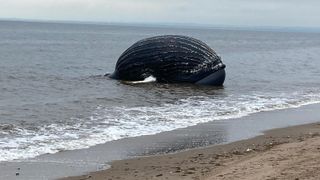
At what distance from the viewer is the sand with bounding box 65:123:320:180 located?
785 centimetres

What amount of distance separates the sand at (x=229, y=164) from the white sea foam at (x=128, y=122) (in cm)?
196

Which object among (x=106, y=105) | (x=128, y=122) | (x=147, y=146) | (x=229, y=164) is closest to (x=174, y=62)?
(x=106, y=105)

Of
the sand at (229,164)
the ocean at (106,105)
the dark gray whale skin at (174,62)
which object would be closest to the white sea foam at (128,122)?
the ocean at (106,105)

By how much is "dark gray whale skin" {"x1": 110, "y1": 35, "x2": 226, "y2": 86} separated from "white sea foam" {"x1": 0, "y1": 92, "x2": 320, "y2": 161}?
3.19 metres

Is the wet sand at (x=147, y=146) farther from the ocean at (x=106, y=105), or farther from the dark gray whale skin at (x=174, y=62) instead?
the dark gray whale skin at (x=174, y=62)

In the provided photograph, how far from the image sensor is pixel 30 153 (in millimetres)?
10320

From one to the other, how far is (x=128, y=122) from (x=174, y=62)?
10245 millimetres

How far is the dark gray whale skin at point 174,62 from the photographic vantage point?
24.2 metres

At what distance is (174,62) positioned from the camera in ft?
80.0

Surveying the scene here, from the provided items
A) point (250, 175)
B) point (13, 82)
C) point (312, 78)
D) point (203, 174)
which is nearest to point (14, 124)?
point (203, 174)

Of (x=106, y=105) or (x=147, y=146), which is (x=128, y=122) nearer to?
(x=147, y=146)

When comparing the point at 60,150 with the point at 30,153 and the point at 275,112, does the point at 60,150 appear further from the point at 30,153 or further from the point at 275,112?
the point at 275,112

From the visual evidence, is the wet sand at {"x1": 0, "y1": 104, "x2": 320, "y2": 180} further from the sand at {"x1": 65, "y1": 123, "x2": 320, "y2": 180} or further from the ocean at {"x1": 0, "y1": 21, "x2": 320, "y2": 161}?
the ocean at {"x1": 0, "y1": 21, "x2": 320, "y2": 161}

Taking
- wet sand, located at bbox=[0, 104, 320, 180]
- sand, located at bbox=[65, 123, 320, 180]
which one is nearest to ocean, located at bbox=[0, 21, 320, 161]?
wet sand, located at bbox=[0, 104, 320, 180]
